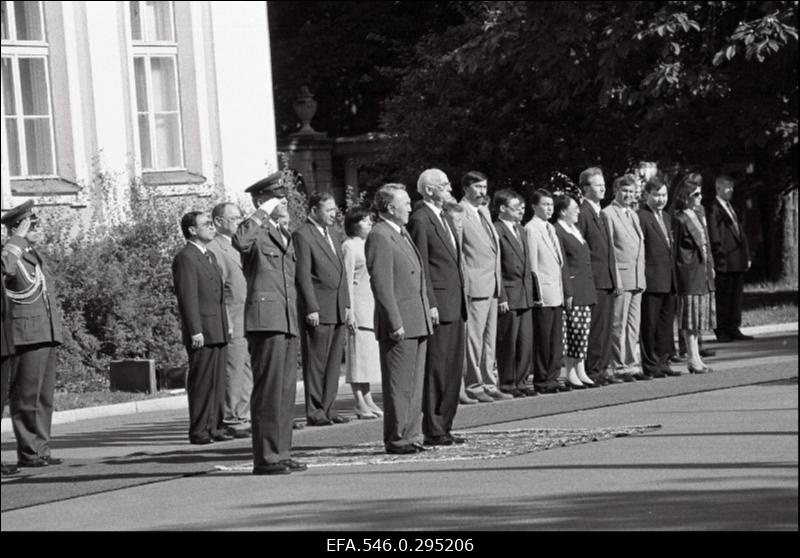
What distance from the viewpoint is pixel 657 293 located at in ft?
60.6

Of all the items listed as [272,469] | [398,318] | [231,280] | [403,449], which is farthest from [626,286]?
[272,469]

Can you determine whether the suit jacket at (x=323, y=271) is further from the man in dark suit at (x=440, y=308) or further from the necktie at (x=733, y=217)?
the necktie at (x=733, y=217)

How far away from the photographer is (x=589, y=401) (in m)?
16.2

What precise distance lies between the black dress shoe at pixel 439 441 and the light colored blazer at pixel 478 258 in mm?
3624

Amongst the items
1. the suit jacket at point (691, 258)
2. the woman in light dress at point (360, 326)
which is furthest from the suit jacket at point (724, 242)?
the woman in light dress at point (360, 326)

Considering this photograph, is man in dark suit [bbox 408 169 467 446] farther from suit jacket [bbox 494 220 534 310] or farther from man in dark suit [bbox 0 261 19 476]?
suit jacket [bbox 494 220 534 310]

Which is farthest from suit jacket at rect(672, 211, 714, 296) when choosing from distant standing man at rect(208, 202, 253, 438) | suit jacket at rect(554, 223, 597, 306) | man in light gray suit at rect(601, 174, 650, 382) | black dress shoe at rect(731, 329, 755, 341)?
distant standing man at rect(208, 202, 253, 438)

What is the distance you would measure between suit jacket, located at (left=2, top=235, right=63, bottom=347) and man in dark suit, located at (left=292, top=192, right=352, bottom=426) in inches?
102

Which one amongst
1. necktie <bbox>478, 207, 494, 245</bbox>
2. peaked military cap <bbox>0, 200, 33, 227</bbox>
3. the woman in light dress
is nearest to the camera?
peaked military cap <bbox>0, 200, 33, 227</bbox>

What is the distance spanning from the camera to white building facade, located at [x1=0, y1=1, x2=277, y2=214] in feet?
85.4

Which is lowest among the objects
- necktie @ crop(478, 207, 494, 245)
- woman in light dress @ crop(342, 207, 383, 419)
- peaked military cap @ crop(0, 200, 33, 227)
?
woman in light dress @ crop(342, 207, 383, 419)

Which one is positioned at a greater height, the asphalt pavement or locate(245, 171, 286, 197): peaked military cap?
locate(245, 171, 286, 197): peaked military cap

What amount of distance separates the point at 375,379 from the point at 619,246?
3204 mm

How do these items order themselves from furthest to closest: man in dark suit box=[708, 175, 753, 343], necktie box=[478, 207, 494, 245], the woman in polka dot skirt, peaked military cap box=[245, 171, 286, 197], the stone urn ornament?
1. the stone urn ornament
2. man in dark suit box=[708, 175, 753, 343]
3. the woman in polka dot skirt
4. necktie box=[478, 207, 494, 245]
5. peaked military cap box=[245, 171, 286, 197]
